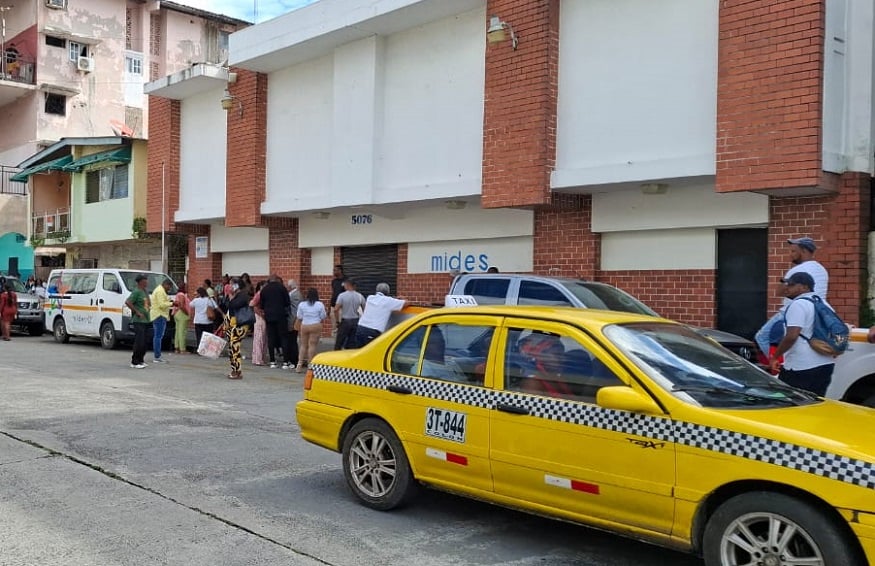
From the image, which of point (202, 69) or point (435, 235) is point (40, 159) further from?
point (435, 235)

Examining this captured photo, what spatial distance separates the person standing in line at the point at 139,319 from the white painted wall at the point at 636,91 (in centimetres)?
789

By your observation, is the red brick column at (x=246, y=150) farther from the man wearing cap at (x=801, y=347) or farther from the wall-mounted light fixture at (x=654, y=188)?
the man wearing cap at (x=801, y=347)

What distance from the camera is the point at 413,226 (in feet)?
54.1

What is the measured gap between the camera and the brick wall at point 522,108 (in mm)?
12758

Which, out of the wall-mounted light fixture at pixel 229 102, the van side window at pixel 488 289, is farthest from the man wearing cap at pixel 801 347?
the wall-mounted light fixture at pixel 229 102

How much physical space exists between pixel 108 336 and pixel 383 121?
8556mm

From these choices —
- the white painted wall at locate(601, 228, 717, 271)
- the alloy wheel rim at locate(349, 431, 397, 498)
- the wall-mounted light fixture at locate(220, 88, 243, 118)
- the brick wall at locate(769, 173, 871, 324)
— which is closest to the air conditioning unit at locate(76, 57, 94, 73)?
the wall-mounted light fixture at locate(220, 88, 243, 118)

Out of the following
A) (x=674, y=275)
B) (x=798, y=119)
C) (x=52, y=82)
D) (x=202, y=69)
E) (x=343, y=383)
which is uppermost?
(x=52, y=82)

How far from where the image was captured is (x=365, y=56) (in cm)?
1611

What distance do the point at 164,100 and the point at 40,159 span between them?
11724 millimetres

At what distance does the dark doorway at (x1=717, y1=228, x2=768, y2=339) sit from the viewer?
444 inches

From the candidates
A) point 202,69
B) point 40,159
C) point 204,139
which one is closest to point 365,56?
point 202,69

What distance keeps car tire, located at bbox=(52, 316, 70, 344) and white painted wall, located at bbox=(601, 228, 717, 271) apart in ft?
47.2

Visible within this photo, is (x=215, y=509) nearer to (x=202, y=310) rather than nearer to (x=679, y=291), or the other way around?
(x=679, y=291)
